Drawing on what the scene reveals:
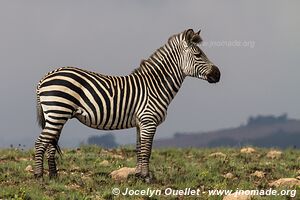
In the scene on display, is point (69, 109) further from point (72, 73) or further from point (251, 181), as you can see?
point (251, 181)

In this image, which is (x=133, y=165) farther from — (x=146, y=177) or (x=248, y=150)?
(x=248, y=150)

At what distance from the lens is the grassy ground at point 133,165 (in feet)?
43.5

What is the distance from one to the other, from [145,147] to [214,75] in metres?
2.53

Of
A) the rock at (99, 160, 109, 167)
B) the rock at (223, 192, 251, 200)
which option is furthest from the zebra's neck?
the rock at (99, 160, 109, 167)

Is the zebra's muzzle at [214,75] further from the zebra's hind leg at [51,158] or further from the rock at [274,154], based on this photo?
the rock at [274,154]

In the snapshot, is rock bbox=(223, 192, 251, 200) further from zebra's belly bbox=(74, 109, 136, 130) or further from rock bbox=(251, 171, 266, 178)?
rock bbox=(251, 171, 266, 178)

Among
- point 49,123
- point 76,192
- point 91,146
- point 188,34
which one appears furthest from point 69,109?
point 91,146

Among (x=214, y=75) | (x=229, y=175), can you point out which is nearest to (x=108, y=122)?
(x=214, y=75)

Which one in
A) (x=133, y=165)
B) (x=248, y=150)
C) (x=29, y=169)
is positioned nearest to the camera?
(x=29, y=169)

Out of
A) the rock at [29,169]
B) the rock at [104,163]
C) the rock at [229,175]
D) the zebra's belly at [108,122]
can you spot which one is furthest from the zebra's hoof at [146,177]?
the rock at [29,169]

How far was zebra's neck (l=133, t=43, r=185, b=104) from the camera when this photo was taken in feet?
49.2

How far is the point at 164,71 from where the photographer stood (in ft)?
49.7

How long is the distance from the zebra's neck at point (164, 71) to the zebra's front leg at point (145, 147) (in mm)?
977

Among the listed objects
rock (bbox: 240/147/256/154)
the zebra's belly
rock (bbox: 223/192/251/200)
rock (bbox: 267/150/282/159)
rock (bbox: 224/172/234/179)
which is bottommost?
rock (bbox: 223/192/251/200)
